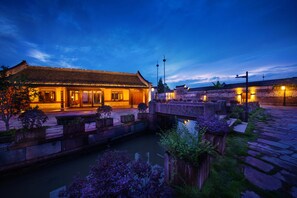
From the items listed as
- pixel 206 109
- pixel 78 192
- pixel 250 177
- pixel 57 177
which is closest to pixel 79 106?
pixel 57 177

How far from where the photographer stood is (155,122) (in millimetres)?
11531

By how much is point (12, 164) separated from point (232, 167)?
26.1 feet

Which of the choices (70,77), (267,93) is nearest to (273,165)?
(70,77)

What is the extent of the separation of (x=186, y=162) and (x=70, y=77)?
52.9 feet

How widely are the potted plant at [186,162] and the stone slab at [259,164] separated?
1464mm

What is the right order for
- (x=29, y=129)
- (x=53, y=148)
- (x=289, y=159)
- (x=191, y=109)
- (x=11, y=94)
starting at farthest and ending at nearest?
(x=191, y=109), (x=53, y=148), (x=11, y=94), (x=29, y=129), (x=289, y=159)

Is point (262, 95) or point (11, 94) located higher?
point (11, 94)

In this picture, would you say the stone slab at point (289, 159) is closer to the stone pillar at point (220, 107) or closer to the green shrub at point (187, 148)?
the green shrub at point (187, 148)

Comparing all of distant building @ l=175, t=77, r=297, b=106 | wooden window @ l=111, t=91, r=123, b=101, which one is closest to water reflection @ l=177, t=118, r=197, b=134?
wooden window @ l=111, t=91, r=123, b=101

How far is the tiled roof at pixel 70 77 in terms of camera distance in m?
12.6

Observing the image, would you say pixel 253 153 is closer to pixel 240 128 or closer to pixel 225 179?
pixel 225 179

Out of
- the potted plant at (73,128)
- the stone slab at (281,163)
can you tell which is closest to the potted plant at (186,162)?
the stone slab at (281,163)

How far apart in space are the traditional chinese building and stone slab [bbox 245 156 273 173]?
14156 mm

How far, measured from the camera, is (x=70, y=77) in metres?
14.7
